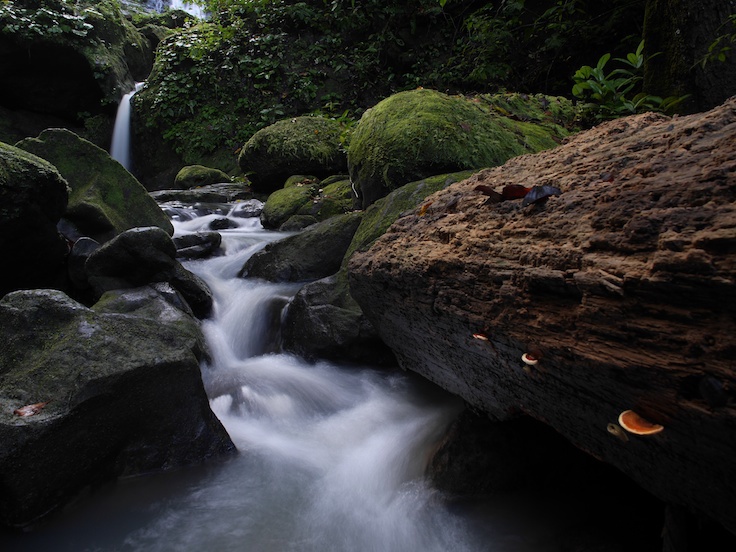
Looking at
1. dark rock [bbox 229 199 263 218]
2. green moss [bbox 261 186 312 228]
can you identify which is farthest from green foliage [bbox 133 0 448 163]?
green moss [bbox 261 186 312 228]

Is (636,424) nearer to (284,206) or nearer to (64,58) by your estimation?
(284,206)

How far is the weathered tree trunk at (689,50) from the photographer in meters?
4.01

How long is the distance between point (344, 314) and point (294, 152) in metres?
7.22

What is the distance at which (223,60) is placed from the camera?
15.4 meters

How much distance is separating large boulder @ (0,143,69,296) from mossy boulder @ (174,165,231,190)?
336 inches

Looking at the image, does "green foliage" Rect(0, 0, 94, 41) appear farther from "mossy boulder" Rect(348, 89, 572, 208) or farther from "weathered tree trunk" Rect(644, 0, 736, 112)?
"weathered tree trunk" Rect(644, 0, 736, 112)

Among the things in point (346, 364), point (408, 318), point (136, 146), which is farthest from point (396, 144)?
point (136, 146)

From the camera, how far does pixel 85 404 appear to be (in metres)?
2.51

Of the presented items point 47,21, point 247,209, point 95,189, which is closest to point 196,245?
point 95,189

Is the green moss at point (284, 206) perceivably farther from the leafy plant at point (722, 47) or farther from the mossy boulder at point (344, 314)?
the leafy plant at point (722, 47)

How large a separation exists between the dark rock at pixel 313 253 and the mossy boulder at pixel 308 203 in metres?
2.07

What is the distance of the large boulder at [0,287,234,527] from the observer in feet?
7.79

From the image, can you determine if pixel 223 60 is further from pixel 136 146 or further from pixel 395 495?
pixel 395 495

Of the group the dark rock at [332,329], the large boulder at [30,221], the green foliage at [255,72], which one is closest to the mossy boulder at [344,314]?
the dark rock at [332,329]
